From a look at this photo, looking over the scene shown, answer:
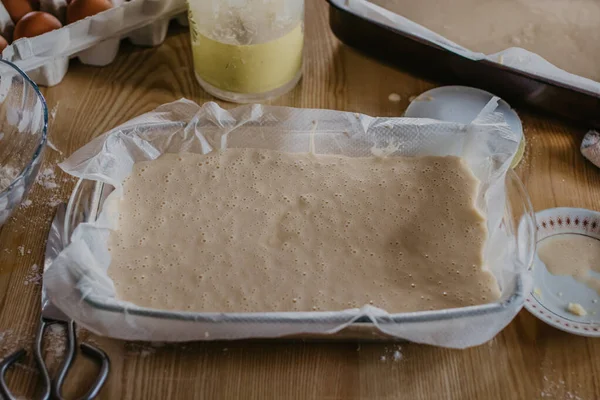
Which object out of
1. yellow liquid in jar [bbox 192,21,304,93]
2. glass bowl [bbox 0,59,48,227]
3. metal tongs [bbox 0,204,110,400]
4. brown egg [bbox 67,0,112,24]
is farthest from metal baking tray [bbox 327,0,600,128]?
metal tongs [bbox 0,204,110,400]

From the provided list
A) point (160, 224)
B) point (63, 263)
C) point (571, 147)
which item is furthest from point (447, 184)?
point (63, 263)

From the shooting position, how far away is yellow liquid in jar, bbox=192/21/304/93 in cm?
103

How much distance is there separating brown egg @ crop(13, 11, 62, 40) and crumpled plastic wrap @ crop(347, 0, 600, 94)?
52 centimetres

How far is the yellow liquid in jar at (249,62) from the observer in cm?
103

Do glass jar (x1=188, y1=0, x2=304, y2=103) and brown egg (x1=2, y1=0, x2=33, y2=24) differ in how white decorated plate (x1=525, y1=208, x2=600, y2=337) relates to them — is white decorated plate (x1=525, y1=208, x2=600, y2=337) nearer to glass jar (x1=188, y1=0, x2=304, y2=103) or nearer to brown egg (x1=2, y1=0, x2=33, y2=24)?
glass jar (x1=188, y1=0, x2=304, y2=103)

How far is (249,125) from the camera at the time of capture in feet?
3.06

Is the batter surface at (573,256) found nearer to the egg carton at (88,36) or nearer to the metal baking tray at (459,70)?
the metal baking tray at (459,70)

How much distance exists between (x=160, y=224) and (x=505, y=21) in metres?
0.78

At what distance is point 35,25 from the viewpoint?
3.49 feet

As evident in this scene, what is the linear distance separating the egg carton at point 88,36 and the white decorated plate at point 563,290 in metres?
0.74

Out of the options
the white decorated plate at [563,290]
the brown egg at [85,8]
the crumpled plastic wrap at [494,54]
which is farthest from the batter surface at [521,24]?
the brown egg at [85,8]

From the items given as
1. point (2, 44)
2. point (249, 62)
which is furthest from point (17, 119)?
point (249, 62)

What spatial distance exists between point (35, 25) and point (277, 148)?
48 centimetres

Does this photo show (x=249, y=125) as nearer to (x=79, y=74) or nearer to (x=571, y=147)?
(x=79, y=74)
